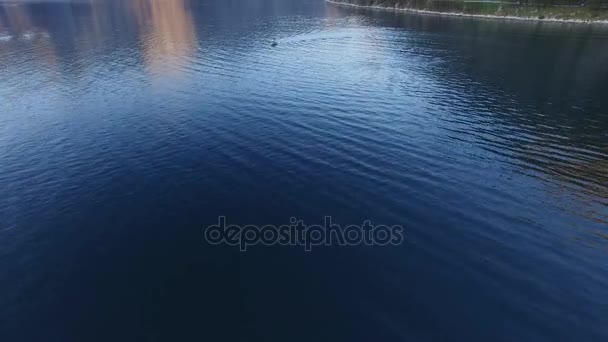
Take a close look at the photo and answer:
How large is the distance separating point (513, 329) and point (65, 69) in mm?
125055

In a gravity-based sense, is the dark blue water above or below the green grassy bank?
below

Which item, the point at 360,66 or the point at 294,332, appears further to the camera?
the point at 360,66

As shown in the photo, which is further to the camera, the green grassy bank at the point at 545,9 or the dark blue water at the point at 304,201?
the green grassy bank at the point at 545,9

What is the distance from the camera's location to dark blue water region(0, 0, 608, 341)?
29.7 m

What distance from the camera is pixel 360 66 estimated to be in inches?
4252

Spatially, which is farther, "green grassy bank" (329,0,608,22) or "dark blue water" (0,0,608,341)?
"green grassy bank" (329,0,608,22)

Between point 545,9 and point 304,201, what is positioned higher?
point 545,9

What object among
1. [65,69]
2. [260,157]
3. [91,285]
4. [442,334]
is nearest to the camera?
[442,334]

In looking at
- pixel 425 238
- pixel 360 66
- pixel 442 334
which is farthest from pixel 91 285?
pixel 360 66

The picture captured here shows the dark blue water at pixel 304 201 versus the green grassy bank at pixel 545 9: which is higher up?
the green grassy bank at pixel 545 9

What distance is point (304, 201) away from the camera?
148 ft

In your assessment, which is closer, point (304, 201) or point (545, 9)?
point (304, 201)

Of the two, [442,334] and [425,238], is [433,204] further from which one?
[442,334]

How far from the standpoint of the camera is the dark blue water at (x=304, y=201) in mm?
29734
